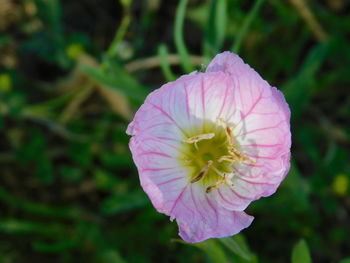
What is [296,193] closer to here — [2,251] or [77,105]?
[77,105]

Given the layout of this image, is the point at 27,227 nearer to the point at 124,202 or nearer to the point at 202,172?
the point at 124,202

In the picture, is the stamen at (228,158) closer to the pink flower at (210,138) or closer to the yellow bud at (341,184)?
the pink flower at (210,138)

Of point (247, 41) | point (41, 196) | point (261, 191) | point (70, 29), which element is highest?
point (70, 29)

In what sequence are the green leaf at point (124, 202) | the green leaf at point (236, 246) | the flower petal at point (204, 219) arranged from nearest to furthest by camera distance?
1. the flower petal at point (204, 219)
2. the green leaf at point (236, 246)
3. the green leaf at point (124, 202)

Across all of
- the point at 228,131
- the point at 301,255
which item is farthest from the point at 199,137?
the point at 301,255

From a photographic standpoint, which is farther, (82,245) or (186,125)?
(82,245)

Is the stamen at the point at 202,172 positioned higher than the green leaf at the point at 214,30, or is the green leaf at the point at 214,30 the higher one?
the green leaf at the point at 214,30

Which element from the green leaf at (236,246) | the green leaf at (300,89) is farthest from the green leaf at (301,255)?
the green leaf at (300,89)

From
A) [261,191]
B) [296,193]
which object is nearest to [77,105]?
[296,193]
